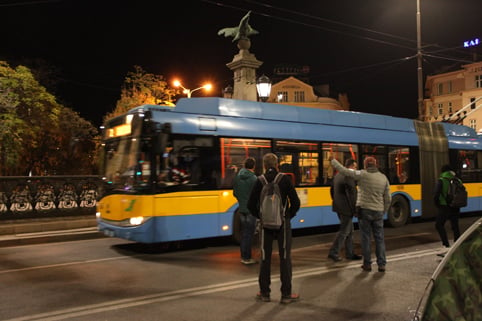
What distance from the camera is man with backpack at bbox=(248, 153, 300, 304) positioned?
5.43 meters

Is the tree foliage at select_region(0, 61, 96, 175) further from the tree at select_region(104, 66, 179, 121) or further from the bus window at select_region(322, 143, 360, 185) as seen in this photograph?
the bus window at select_region(322, 143, 360, 185)

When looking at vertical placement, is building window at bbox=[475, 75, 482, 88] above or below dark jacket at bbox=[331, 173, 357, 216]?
above

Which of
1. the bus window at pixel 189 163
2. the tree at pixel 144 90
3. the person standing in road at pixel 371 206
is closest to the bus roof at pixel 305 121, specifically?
the bus window at pixel 189 163

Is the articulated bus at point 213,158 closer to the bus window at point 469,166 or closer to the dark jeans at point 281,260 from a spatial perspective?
the bus window at point 469,166

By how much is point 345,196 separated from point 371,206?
0.84 meters

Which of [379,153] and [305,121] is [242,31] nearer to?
[305,121]

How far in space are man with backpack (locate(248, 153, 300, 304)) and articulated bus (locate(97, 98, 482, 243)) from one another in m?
3.41

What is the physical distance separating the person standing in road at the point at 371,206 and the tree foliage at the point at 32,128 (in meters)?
11.9

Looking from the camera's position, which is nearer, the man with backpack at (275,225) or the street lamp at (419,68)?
the man with backpack at (275,225)

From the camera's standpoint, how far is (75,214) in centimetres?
1398

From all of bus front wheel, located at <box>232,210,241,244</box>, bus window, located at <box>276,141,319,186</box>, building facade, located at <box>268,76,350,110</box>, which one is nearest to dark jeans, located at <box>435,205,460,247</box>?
bus window, located at <box>276,141,319,186</box>

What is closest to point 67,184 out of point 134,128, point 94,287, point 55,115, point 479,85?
point 134,128

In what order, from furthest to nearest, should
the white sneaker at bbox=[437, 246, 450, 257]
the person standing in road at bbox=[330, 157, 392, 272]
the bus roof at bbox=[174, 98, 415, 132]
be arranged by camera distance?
the bus roof at bbox=[174, 98, 415, 132] → the white sneaker at bbox=[437, 246, 450, 257] → the person standing in road at bbox=[330, 157, 392, 272]

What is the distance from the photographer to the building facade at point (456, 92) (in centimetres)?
6172
